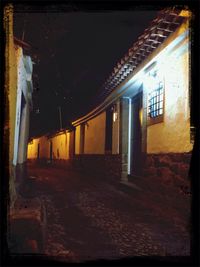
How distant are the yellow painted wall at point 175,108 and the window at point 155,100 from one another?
287 mm

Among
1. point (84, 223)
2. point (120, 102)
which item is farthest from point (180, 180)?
point (120, 102)

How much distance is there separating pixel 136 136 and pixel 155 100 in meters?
2.72

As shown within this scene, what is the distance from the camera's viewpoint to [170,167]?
6.62 meters

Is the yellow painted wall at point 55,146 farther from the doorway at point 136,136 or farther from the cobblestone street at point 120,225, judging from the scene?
the cobblestone street at point 120,225

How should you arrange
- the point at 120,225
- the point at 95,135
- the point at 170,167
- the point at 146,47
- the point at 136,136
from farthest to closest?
the point at 95,135 < the point at 136,136 < the point at 146,47 < the point at 170,167 < the point at 120,225

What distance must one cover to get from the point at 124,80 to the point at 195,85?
6.12m

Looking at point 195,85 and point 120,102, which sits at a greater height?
point 120,102

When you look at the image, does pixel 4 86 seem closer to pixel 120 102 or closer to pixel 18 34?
pixel 18 34

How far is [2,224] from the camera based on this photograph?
3.51 m

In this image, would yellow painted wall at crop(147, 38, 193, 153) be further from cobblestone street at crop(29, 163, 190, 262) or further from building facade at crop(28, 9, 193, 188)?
cobblestone street at crop(29, 163, 190, 262)

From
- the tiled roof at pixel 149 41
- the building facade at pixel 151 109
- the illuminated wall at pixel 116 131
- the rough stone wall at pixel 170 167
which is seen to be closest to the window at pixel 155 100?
the building facade at pixel 151 109

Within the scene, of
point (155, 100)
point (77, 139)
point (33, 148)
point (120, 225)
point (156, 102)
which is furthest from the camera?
point (33, 148)

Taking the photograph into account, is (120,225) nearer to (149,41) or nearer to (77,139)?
(149,41)

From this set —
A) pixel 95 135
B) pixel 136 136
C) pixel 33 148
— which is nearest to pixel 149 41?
pixel 136 136
